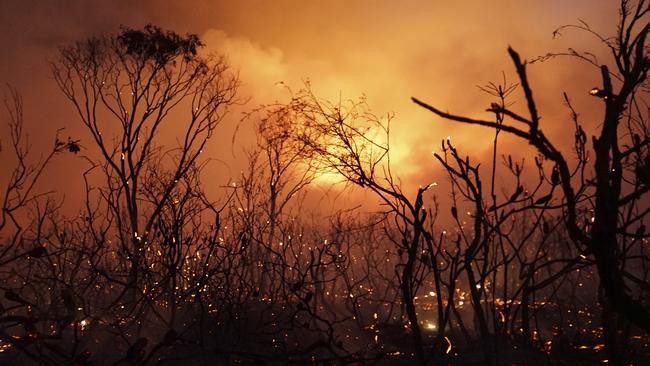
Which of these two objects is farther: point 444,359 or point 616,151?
point 444,359

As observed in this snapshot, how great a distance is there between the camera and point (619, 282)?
1513 millimetres

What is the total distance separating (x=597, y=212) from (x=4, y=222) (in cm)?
480

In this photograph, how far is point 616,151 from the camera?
62.9 inches

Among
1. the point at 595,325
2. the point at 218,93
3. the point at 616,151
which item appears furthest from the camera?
the point at 595,325

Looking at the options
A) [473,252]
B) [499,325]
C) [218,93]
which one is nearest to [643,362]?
[499,325]

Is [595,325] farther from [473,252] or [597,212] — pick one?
[597,212]

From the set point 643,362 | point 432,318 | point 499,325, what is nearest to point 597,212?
point 499,325

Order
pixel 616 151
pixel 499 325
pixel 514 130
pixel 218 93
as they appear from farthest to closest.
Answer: pixel 218 93
pixel 499 325
pixel 616 151
pixel 514 130

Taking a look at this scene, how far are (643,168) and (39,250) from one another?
2.62m

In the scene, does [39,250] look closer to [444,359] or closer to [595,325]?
[444,359]

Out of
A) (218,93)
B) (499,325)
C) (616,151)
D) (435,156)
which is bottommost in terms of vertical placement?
(499,325)

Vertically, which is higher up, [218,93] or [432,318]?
[218,93]

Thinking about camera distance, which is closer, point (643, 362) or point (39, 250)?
point (39, 250)

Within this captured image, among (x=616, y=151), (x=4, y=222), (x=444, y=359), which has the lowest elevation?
(x=444, y=359)
